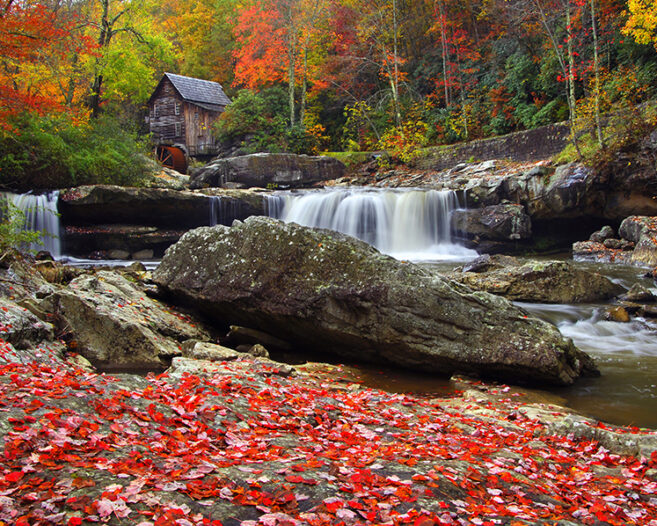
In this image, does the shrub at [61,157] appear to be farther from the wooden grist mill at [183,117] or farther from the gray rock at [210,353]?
the wooden grist mill at [183,117]

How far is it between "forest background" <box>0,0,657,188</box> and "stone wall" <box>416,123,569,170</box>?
1.24m

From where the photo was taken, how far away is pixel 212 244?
8156mm

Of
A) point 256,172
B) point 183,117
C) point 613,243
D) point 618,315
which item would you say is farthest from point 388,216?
point 183,117

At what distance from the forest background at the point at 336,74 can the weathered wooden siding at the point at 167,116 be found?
141cm

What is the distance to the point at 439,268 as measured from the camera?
52.6ft

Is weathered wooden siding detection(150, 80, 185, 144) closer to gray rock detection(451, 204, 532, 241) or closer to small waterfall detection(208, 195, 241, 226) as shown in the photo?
small waterfall detection(208, 195, 241, 226)

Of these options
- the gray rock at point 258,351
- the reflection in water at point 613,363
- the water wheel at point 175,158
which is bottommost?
the reflection in water at point 613,363

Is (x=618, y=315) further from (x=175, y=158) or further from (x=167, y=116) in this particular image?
(x=167, y=116)

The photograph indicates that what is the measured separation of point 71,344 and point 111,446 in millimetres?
4079

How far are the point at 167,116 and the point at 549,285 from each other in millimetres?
34912

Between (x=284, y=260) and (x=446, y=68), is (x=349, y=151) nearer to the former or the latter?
(x=446, y=68)

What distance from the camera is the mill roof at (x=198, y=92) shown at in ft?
122

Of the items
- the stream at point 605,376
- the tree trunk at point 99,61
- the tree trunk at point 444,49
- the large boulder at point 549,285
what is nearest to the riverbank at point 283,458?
the stream at point 605,376

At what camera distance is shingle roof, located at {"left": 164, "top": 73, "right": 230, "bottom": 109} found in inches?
1464
